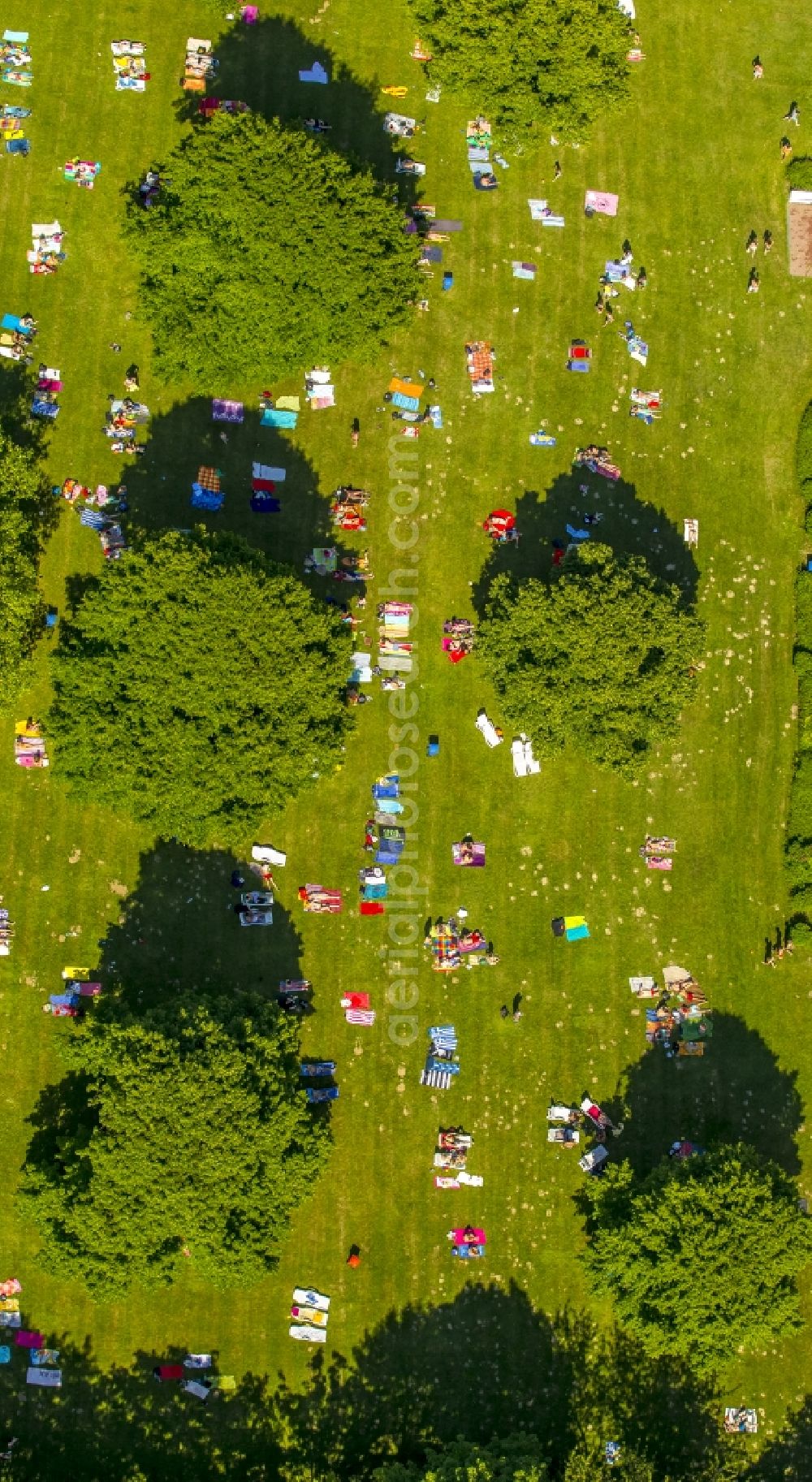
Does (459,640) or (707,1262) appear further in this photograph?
(459,640)

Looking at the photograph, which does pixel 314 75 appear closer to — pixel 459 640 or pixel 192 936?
pixel 459 640

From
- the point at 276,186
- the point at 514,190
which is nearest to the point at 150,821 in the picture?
the point at 276,186

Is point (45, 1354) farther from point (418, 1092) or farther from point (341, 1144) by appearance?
point (418, 1092)

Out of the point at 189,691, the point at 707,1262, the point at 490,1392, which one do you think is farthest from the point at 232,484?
the point at 490,1392

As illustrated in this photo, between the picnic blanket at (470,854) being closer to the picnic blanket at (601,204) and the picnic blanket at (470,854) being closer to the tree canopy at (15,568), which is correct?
the tree canopy at (15,568)

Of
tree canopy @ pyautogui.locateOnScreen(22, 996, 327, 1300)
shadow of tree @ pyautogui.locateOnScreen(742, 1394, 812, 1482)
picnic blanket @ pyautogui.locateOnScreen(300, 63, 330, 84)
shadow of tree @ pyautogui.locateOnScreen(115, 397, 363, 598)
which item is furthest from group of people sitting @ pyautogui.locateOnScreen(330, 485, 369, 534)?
shadow of tree @ pyautogui.locateOnScreen(742, 1394, 812, 1482)

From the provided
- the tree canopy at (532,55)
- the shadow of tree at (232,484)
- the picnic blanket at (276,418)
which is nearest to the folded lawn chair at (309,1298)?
the shadow of tree at (232,484)
